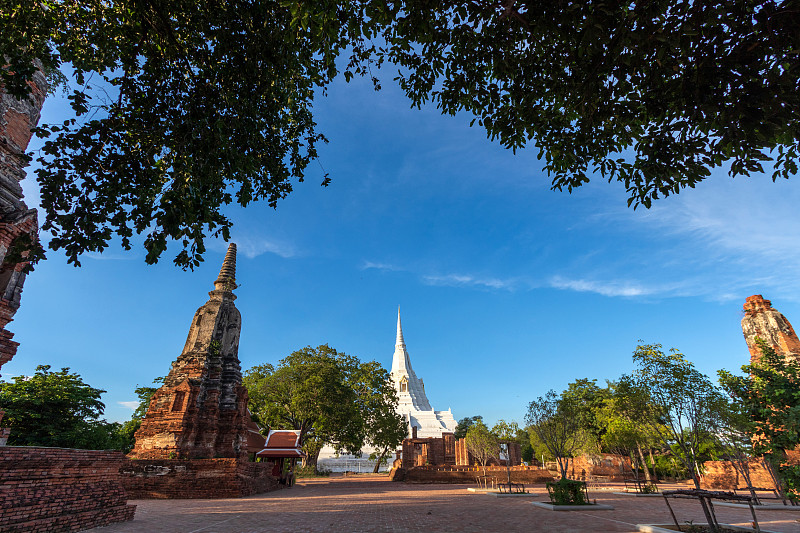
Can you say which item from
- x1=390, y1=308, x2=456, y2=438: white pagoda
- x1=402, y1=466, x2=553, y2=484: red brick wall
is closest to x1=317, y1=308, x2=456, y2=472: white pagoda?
x1=390, y1=308, x2=456, y2=438: white pagoda

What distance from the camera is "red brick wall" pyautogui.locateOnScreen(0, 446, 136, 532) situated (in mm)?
7315

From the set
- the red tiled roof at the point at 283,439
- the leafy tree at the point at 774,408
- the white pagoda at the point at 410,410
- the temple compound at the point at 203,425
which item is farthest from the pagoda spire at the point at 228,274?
the white pagoda at the point at 410,410

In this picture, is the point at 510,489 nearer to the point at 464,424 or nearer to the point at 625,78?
the point at 625,78

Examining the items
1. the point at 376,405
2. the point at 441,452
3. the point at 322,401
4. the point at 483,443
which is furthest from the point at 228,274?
the point at 441,452

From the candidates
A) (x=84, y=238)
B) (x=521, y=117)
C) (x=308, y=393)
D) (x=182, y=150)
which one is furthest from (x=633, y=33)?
(x=308, y=393)

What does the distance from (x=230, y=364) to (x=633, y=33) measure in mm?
21344

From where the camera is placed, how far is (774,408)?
39.9ft

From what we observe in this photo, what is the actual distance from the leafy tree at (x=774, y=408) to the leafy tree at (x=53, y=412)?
31556 millimetres

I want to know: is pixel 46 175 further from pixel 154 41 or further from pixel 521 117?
pixel 521 117

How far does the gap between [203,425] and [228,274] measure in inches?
326

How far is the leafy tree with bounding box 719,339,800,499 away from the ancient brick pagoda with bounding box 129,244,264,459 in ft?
66.5

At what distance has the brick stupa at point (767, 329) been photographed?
22.2m

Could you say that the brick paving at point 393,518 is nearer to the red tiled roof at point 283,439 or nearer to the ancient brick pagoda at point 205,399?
the ancient brick pagoda at point 205,399

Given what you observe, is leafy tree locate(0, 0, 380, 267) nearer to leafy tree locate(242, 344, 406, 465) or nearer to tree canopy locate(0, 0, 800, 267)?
tree canopy locate(0, 0, 800, 267)
